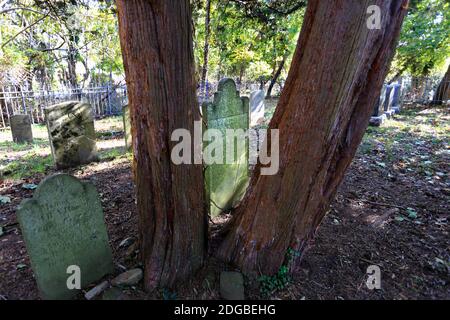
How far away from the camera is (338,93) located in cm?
196

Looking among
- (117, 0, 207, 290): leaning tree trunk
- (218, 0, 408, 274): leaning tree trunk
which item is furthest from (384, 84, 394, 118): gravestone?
(117, 0, 207, 290): leaning tree trunk

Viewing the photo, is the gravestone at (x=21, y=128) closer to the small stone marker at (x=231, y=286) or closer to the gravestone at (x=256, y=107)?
the gravestone at (x=256, y=107)

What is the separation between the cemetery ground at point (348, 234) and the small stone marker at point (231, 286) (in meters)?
0.07

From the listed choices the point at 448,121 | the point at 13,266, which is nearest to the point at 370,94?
the point at 13,266

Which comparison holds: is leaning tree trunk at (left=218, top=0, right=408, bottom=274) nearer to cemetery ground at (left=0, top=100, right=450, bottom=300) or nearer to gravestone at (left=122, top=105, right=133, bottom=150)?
cemetery ground at (left=0, top=100, right=450, bottom=300)

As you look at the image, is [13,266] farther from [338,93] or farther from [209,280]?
[338,93]

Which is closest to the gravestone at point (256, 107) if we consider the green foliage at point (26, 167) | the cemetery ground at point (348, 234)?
the cemetery ground at point (348, 234)

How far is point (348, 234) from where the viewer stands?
3.19 meters

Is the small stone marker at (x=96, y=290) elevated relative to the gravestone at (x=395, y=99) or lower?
lower

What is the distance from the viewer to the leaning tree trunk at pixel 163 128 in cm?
191

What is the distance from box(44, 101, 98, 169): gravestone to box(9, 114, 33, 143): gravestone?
3718 millimetres

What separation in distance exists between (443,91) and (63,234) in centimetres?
1621

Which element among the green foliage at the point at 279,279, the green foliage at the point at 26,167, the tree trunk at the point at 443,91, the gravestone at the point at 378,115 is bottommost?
the green foliage at the point at 279,279
